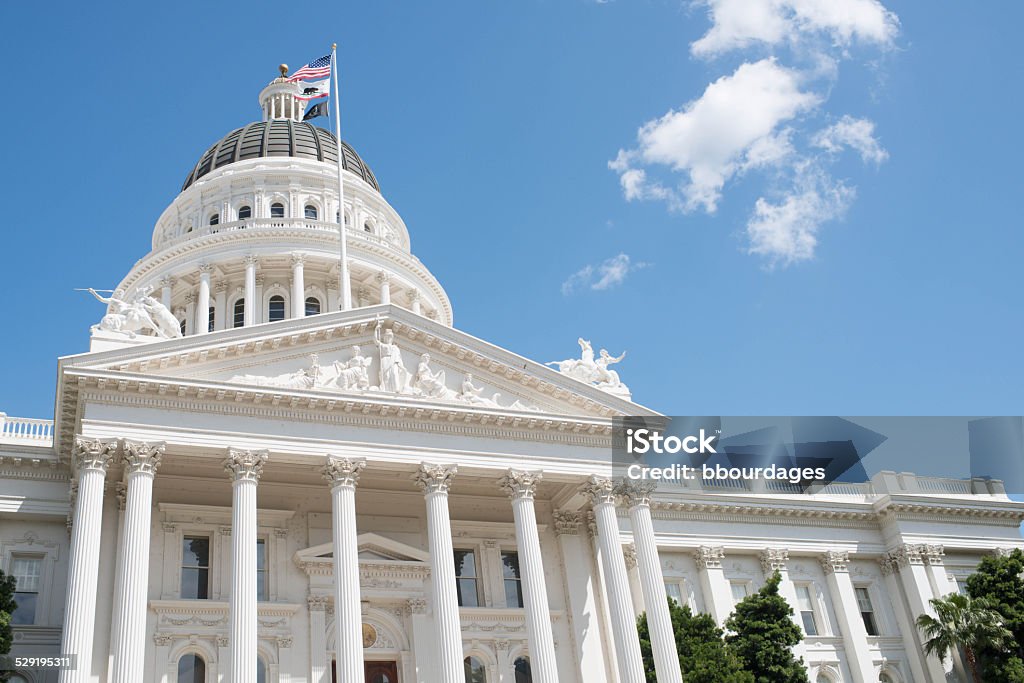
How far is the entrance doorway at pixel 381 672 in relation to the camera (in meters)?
29.2

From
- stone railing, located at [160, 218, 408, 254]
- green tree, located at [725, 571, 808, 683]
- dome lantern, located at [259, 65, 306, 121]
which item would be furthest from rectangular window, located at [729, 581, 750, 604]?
dome lantern, located at [259, 65, 306, 121]

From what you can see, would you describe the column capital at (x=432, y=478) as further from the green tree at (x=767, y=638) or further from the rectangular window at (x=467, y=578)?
the green tree at (x=767, y=638)

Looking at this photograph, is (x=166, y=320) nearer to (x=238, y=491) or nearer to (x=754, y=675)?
(x=238, y=491)

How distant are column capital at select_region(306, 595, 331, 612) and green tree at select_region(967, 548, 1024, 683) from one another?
2235cm

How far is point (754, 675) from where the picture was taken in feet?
97.0

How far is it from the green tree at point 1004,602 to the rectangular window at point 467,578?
699 inches

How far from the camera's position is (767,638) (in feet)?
99.0

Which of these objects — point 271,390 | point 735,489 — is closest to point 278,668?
point 271,390

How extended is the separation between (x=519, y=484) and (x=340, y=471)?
203 inches

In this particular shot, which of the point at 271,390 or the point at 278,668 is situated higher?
the point at 271,390

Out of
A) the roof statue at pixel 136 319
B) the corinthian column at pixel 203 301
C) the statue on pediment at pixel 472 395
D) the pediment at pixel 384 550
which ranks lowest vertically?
the pediment at pixel 384 550

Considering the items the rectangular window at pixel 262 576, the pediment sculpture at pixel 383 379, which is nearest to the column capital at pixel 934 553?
the pediment sculpture at pixel 383 379

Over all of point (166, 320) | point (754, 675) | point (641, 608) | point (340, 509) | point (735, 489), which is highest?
point (166, 320)

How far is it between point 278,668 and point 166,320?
9.96 metres
